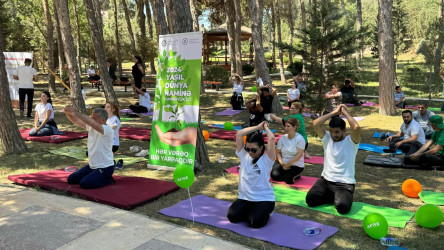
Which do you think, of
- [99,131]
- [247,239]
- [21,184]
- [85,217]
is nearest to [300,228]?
[247,239]

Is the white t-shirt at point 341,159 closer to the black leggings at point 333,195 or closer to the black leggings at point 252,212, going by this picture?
the black leggings at point 333,195

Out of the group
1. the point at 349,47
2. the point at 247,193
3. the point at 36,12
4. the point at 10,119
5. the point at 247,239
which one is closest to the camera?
the point at 247,239

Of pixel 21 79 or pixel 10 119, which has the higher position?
pixel 21 79

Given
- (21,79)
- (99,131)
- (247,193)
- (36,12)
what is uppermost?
(36,12)

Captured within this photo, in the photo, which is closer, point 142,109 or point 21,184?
point 21,184

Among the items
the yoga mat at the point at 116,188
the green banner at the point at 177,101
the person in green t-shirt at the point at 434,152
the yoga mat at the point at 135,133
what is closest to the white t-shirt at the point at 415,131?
the person in green t-shirt at the point at 434,152

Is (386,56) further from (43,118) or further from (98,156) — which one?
(43,118)

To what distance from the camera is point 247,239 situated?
4.29m

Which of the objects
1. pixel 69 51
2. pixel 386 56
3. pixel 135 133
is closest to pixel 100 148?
pixel 135 133

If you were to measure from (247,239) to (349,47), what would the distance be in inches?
347

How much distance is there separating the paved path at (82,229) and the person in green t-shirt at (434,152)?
191 inches

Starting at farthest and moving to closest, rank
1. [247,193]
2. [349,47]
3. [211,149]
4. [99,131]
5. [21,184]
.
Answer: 1. [349,47]
2. [211,149]
3. [21,184]
4. [99,131]
5. [247,193]

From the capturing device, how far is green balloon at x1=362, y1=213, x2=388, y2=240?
4.19 m

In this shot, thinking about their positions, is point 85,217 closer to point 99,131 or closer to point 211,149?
point 99,131
